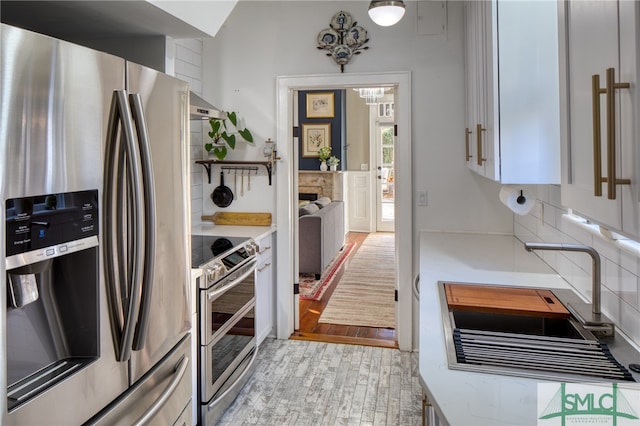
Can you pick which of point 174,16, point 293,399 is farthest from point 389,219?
point 174,16

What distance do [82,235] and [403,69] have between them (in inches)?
109

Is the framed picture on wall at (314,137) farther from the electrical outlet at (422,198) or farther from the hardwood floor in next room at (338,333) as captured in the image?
the electrical outlet at (422,198)

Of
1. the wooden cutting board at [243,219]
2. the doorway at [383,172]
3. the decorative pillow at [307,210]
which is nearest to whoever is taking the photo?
the wooden cutting board at [243,219]

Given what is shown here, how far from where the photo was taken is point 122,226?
1.19 meters

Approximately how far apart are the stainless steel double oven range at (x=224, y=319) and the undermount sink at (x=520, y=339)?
1.19 meters

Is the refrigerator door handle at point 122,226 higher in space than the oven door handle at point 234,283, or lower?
higher

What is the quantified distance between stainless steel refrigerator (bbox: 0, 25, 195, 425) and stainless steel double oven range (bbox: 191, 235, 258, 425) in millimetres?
802

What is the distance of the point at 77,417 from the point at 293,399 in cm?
177

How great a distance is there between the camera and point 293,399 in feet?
8.75

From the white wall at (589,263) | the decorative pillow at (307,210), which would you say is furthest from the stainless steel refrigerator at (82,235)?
the decorative pillow at (307,210)

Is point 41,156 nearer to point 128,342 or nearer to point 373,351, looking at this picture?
point 128,342

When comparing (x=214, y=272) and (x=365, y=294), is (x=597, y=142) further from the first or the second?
(x=365, y=294)

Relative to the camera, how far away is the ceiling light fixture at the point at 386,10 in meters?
2.37

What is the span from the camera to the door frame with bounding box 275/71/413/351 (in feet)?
10.8
